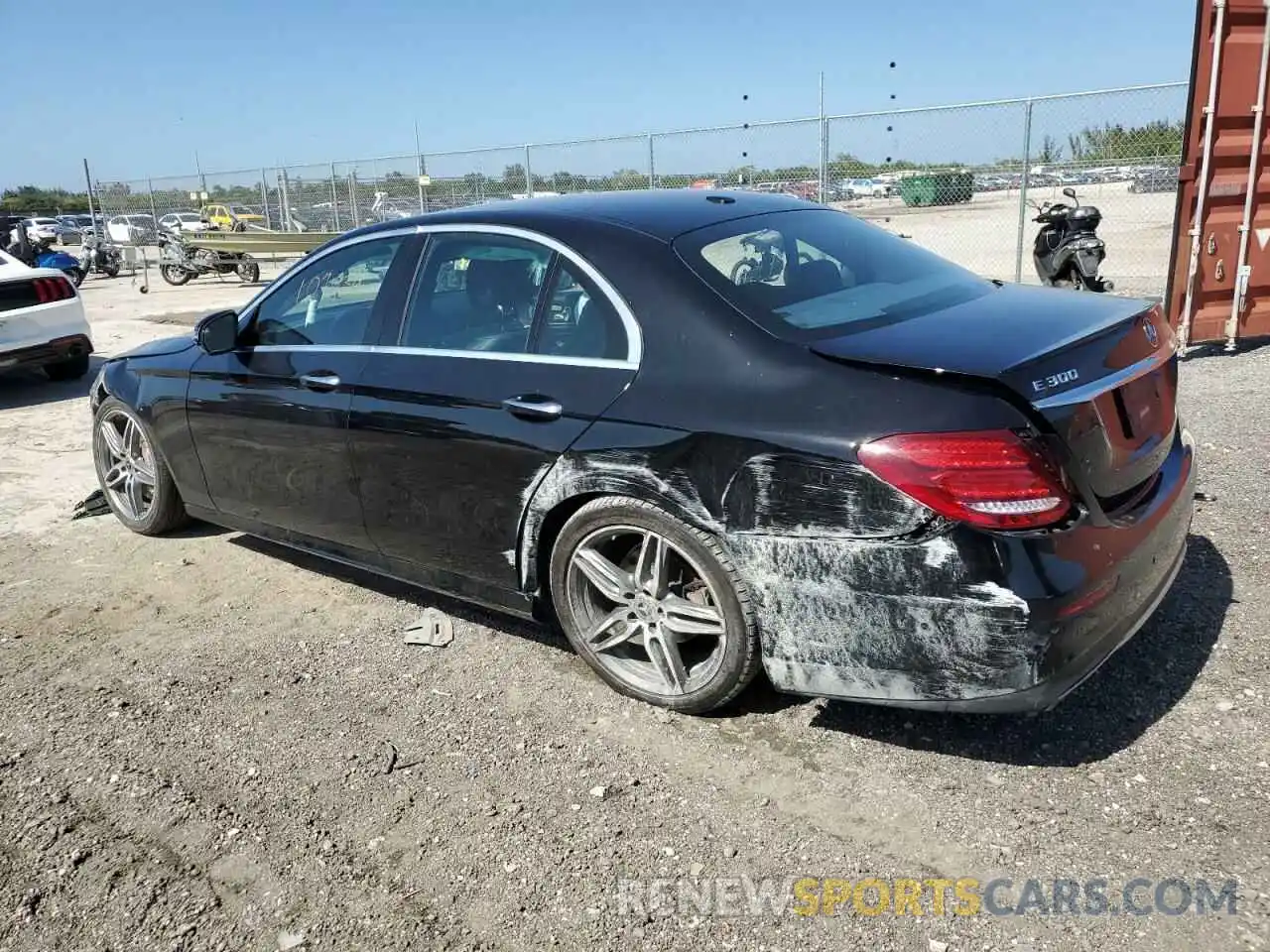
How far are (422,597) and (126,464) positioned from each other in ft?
7.02

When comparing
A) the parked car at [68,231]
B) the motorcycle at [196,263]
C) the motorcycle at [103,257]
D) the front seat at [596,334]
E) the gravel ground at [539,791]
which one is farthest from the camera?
the parked car at [68,231]

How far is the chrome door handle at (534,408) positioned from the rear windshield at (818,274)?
64cm

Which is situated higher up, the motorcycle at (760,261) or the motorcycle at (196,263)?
the motorcycle at (760,261)

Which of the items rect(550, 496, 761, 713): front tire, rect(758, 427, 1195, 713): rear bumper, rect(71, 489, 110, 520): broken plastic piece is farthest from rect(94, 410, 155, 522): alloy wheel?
rect(758, 427, 1195, 713): rear bumper

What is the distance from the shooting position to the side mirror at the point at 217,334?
438 cm

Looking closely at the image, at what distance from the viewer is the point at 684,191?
400cm

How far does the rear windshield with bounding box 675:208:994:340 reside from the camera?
3086 millimetres

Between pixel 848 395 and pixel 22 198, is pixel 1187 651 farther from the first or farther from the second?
pixel 22 198

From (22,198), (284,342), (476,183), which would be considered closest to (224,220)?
(476,183)

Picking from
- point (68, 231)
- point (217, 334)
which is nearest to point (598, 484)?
point (217, 334)

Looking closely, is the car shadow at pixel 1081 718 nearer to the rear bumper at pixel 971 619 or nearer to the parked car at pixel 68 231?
the rear bumper at pixel 971 619

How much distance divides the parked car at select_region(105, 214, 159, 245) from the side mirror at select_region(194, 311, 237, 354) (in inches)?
974

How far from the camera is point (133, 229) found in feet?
92.9

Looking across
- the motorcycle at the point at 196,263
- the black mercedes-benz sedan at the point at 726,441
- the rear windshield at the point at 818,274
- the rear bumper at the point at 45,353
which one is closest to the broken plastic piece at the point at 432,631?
the black mercedes-benz sedan at the point at 726,441
